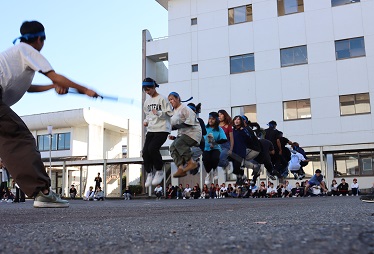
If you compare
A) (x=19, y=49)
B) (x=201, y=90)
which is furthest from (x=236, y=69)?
(x=19, y=49)

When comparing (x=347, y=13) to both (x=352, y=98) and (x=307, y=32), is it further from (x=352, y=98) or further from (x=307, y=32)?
(x=352, y=98)

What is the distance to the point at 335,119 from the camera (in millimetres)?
26391

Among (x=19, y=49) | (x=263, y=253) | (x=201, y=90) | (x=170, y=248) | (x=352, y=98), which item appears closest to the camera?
(x=263, y=253)

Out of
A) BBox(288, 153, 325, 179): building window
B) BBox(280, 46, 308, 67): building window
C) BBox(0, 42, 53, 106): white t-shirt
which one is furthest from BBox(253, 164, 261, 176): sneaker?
BBox(280, 46, 308, 67): building window

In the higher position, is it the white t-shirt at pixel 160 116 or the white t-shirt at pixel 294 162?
the white t-shirt at pixel 160 116

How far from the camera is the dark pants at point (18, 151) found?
14.4 feet

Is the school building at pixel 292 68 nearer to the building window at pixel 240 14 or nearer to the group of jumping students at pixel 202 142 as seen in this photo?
the building window at pixel 240 14

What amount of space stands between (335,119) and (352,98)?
162cm

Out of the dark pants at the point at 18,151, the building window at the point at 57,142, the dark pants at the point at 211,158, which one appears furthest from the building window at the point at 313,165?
the building window at the point at 57,142

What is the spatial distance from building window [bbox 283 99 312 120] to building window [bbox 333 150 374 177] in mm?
3182

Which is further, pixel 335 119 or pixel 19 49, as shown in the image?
pixel 335 119

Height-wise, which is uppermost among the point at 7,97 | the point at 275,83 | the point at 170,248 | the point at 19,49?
the point at 275,83

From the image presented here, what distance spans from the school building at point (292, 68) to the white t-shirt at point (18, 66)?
22.3 meters

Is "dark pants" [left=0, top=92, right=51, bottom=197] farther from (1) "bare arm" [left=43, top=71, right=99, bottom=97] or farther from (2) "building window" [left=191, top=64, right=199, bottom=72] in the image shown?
(2) "building window" [left=191, top=64, right=199, bottom=72]
